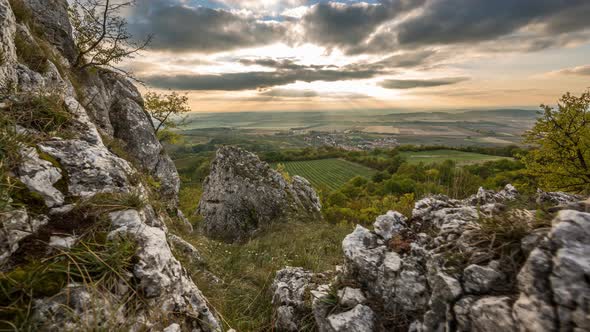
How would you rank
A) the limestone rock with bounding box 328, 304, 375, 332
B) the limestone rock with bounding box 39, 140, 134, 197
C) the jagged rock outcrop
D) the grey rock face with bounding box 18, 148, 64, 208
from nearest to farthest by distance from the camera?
1. the grey rock face with bounding box 18, 148, 64, 208
2. the limestone rock with bounding box 39, 140, 134, 197
3. the limestone rock with bounding box 328, 304, 375, 332
4. the jagged rock outcrop

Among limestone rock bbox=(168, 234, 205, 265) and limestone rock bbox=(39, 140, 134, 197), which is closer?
limestone rock bbox=(39, 140, 134, 197)

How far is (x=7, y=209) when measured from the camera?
2873mm

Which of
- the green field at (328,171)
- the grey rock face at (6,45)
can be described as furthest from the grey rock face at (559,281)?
the green field at (328,171)

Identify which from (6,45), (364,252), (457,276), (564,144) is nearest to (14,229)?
(6,45)

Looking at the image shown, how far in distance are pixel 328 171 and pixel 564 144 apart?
76.6 m

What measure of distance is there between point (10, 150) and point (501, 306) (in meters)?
6.49

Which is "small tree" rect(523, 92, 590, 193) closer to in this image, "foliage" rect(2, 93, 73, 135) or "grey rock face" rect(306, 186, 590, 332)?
"grey rock face" rect(306, 186, 590, 332)

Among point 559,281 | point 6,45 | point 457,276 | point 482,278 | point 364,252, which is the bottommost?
point 364,252

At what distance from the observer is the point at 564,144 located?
1850 centimetres

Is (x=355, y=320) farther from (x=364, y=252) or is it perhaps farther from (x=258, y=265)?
(x=258, y=265)

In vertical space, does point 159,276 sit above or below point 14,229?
below

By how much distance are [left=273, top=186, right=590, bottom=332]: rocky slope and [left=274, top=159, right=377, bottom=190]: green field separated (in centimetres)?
7251

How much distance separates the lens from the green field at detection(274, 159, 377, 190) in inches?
3285

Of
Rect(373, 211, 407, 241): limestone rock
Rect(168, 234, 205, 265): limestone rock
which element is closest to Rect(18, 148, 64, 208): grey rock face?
Rect(168, 234, 205, 265): limestone rock
